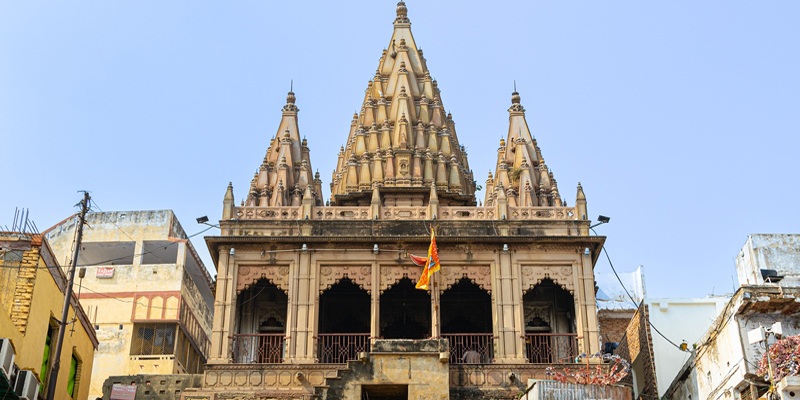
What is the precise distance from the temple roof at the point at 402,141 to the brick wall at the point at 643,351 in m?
7.65

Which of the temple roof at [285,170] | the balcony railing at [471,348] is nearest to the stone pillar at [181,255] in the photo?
the temple roof at [285,170]

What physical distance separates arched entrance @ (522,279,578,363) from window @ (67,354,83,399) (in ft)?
47.6

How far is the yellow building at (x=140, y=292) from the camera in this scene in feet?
152

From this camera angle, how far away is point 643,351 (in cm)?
3872

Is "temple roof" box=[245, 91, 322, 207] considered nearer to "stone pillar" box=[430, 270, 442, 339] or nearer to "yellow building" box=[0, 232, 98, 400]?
"stone pillar" box=[430, 270, 442, 339]

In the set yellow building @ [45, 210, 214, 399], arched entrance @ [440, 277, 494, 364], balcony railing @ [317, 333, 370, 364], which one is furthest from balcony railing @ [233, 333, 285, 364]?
yellow building @ [45, 210, 214, 399]

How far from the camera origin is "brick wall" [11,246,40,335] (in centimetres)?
2789

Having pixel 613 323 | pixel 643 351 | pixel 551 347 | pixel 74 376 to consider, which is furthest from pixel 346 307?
pixel 613 323

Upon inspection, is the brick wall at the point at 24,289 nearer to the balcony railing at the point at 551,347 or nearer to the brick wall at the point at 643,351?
the balcony railing at the point at 551,347

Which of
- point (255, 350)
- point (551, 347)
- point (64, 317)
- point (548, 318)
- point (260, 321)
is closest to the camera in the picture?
point (64, 317)

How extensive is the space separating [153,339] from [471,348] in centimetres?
1762

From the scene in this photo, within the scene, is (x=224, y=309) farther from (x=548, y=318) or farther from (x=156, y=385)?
(x=548, y=318)

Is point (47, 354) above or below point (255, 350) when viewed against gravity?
below

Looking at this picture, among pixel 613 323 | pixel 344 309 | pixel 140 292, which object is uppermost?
pixel 140 292
